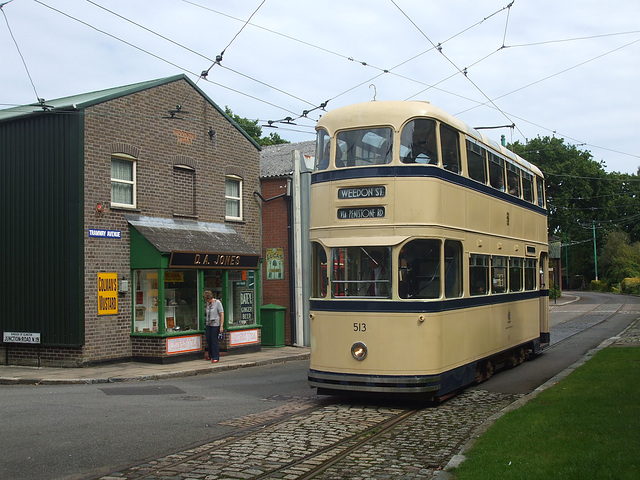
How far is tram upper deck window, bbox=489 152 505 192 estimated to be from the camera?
1386cm

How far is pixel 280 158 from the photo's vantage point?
23.8 metres

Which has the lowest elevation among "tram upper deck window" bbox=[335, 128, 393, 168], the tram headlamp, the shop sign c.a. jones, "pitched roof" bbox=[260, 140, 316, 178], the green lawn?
A: the green lawn

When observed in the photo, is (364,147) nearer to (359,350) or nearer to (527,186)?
(359,350)

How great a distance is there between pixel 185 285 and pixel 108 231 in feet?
8.64

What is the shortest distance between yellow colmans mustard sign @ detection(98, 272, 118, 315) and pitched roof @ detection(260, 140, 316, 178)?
6853 mm

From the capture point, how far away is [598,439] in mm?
7543

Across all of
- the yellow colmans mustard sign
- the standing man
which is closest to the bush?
the standing man

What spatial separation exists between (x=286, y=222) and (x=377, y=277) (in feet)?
37.7

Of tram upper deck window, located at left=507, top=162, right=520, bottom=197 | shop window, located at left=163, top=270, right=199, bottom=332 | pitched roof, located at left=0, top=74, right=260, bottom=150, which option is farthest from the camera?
shop window, located at left=163, top=270, right=199, bottom=332

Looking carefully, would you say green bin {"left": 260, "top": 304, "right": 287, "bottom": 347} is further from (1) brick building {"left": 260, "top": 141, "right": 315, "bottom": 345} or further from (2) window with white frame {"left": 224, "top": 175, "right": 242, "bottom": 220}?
(2) window with white frame {"left": 224, "top": 175, "right": 242, "bottom": 220}

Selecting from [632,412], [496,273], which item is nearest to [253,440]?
[632,412]

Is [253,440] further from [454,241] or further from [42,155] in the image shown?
[42,155]

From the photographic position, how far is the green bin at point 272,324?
21484 millimetres

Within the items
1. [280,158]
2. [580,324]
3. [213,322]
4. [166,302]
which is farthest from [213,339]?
[580,324]
